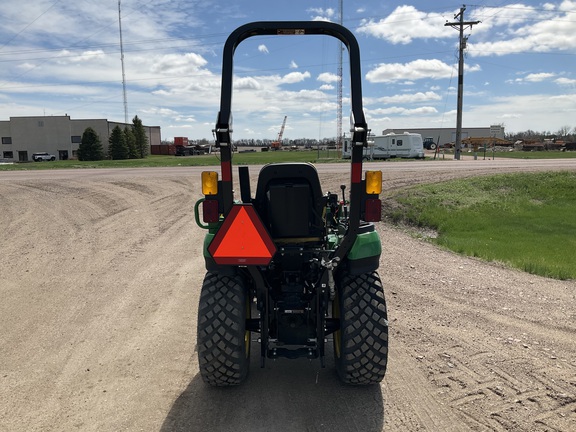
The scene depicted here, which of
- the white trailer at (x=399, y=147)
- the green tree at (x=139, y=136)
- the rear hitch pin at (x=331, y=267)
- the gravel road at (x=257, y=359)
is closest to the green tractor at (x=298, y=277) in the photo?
the rear hitch pin at (x=331, y=267)

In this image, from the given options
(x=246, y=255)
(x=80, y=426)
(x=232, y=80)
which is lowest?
(x=80, y=426)

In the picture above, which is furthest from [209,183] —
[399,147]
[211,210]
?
[399,147]

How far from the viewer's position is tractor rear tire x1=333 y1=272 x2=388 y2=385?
11.4 ft

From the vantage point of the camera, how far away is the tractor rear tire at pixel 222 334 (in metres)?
3.46

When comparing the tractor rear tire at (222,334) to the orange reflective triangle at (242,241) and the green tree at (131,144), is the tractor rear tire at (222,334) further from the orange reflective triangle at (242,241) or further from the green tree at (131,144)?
the green tree at (131,144)

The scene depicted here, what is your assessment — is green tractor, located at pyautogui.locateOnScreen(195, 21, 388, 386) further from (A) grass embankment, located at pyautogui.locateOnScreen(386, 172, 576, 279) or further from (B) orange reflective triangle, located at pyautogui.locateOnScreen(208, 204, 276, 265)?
(A) grass embankment, located at pyautogui.locateOnScreen(386, 172, 576, 279)

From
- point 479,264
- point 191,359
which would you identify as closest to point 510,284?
point 479,264

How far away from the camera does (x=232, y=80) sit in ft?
11.0

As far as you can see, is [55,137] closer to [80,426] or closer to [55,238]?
[55,238]

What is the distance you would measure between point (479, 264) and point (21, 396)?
685cm

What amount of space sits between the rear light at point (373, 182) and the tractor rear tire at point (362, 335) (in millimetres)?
803

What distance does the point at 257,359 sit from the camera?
4285 mm

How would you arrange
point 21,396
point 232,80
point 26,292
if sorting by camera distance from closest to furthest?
point 232,80 < point 21,396 < point 26,292

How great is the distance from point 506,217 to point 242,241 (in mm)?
11497
